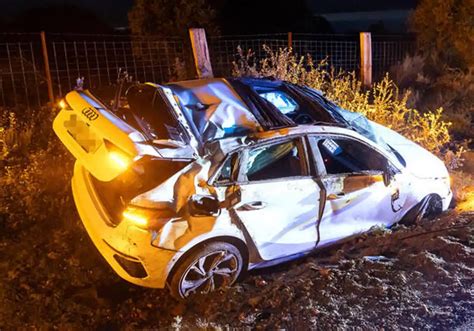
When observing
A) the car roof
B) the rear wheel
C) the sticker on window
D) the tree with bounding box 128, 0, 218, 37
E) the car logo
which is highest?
the tree with bounding box 128, 0, 218, 37

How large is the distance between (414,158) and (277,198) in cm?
198

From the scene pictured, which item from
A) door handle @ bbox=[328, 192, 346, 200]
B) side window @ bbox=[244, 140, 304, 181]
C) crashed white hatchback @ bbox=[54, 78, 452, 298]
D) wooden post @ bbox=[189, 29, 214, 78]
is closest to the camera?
crashed white hatchback @ bbox=[54, 78, 452, 298]

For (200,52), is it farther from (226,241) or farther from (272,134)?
(226,241)

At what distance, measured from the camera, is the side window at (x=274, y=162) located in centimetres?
411

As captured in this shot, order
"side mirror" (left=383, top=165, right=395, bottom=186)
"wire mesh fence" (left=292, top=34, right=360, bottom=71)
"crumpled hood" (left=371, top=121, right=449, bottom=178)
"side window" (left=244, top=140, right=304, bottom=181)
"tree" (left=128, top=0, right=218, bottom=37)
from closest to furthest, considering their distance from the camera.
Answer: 1. "side window" (left=244, top=140, right=304, bottom=181)
2. "side mirror" (left=383, top=165, right=395, bottom=186)
3. "crumpled hood" (left=371, top=121, right=449, bottom=178)
4. "tree" (left=128, top=0, right=218, bottom=37)
5. "wire mesh fence" (left=292, top=34, right=360, bottom=71)

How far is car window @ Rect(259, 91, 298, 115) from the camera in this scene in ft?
16.0

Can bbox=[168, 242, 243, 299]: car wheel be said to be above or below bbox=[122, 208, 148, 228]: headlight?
below

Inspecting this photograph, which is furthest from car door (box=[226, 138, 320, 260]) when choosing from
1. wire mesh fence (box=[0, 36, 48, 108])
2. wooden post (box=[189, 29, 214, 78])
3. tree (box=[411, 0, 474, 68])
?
tree (box=[411, 0, 474, 68])

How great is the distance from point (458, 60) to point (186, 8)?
6.98 metres

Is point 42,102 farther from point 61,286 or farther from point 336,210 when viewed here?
point 336,210

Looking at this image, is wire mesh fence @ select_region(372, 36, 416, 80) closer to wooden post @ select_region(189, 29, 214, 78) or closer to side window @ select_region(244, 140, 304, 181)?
wooden post @ select_region(189, 29, 214, 78)

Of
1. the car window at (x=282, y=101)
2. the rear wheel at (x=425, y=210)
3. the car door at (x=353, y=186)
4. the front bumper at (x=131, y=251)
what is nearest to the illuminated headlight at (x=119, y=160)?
the front bumper at (x=131, y=251)

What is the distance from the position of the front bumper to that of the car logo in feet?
2.29

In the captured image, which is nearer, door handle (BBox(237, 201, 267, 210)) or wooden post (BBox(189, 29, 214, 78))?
door handle (BBox(237, 201, 267, 210))
